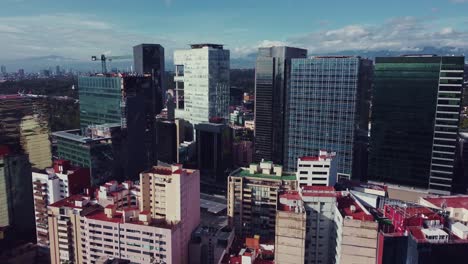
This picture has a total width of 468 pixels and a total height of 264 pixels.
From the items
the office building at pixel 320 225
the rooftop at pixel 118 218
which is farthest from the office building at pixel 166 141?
the office building at pixel 320 225

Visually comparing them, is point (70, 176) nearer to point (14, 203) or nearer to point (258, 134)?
point (14, 203)

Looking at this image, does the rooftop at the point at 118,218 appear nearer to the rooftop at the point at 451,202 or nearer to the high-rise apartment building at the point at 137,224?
the high-rise apartment building at the point at 137,224

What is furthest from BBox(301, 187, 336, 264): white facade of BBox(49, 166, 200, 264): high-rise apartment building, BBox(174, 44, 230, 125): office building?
BBox(174, 44, 230, 125): office building

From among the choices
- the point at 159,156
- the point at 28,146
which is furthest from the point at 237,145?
the point at 28,146

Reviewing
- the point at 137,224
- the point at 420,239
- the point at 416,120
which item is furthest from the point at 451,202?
the point at 137,224

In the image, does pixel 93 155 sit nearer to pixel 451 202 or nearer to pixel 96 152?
pixel 96 152
